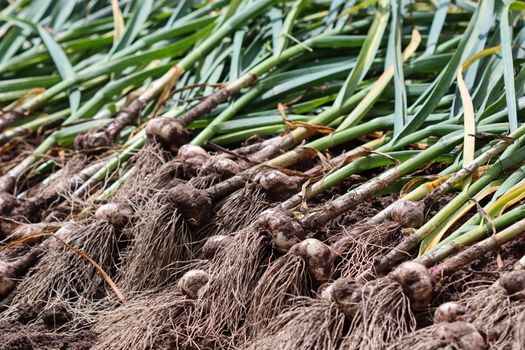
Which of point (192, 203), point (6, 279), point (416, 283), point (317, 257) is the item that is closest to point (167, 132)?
point (192, 203)

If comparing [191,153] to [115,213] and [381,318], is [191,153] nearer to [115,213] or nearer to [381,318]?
[115,213]

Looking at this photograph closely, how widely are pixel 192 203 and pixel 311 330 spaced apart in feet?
2.11

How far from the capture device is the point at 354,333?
2180 millimetres

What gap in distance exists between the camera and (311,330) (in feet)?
7.32

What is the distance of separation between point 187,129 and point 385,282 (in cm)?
129

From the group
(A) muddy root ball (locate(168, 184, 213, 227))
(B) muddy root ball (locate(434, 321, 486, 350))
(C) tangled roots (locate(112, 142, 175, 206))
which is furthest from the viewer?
(C) tangled roots (locate(112, 142, 175, 206))

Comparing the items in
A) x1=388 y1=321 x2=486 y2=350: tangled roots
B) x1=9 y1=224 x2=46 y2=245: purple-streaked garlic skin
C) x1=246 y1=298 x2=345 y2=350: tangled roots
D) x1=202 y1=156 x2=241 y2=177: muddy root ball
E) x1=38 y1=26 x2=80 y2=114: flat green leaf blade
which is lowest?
x1=246 y1=298 x2=345 y2=350: tangled roots

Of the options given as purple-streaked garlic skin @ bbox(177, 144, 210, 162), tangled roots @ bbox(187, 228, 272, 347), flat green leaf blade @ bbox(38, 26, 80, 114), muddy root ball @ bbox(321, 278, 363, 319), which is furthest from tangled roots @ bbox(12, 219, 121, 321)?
flat green leaf blade @ bbox(38, 26, 80, 114)

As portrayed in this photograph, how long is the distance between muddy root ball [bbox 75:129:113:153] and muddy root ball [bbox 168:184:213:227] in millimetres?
701

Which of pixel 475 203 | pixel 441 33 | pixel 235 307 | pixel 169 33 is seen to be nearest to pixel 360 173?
pixel 475 203

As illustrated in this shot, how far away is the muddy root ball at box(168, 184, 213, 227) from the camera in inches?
106

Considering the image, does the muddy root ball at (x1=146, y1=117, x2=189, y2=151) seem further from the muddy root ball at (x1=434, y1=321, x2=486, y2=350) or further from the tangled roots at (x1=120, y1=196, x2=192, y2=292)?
the muddy root ball at (x1=434, y1=321, x2=486, y2=350)

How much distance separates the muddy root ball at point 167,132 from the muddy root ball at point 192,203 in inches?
16.3

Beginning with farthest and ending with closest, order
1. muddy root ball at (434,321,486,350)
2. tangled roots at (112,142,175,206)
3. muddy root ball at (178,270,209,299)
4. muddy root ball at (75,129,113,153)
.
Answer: muddy root ball at (75,129,113,153)
tangled roots at (112,142,175,206)
muddy root ball at (178,270,209,299)
muddy root ball at (434,321,486,350)
